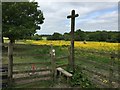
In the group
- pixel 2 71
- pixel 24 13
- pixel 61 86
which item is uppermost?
pixel 24 13

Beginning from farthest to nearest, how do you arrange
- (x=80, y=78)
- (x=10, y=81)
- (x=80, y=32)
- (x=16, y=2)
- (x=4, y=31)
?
(x=80, y=32) < (x=16, y=2) < (x=4, y=31) < (x=80, y=78) < (x=10, y=81)

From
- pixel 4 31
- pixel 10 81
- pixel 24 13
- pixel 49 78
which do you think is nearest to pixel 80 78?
pixel 49 78

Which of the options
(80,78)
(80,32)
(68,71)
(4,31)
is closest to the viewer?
A: (80,78)

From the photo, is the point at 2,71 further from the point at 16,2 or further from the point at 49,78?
the point at 16,2

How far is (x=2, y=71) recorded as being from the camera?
7.77 m

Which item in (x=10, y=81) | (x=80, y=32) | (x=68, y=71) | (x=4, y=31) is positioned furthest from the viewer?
(x=80, y=32)

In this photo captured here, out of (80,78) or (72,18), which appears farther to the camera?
(72,18)

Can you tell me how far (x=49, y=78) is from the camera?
876 cm

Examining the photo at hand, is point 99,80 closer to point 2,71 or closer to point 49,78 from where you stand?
point 49,78

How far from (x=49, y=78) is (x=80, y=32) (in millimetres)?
56053

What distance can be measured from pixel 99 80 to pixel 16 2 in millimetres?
23632

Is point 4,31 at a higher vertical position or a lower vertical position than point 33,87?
higher

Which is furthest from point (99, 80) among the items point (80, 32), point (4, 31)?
point (80, 32)

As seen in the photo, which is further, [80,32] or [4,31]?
[80,32]
